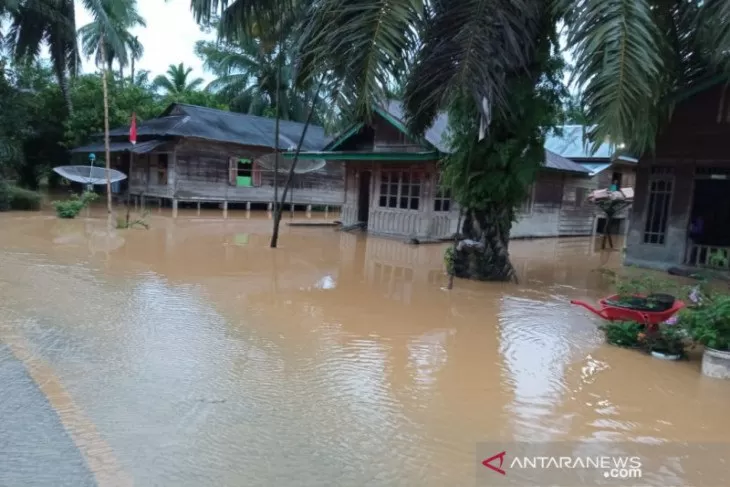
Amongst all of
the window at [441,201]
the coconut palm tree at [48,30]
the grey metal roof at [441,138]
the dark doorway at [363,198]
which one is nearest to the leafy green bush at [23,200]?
the coconut palm tree at [48,30]

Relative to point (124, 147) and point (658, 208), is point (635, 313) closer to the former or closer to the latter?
point (658, 208)

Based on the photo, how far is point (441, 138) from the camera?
514 inches

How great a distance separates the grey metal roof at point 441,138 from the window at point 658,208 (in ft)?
8.23

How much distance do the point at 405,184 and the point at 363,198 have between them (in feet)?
10.1

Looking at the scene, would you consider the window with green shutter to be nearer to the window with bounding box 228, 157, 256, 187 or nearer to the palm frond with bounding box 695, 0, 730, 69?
the window with bounding box 228, 157, 256, 187

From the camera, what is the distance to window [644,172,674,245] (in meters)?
12.3

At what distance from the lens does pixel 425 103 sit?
7.54m

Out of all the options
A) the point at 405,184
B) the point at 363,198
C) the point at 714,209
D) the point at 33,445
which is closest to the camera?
the point at 33,445

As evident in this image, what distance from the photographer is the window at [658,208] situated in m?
12.3

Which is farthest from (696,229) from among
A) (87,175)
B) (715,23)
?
(87,175)

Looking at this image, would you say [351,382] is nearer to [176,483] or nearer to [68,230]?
[176,483]

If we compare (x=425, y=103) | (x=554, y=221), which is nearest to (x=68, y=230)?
(x=425, y=103)

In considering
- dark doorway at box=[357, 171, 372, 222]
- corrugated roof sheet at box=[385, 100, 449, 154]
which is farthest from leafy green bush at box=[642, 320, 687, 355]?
dark doorway at box=[357, 171, 372, 222]

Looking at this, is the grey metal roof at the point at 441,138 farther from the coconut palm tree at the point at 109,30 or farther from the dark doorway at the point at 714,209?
the coconut palm tree at the point at 109,30
